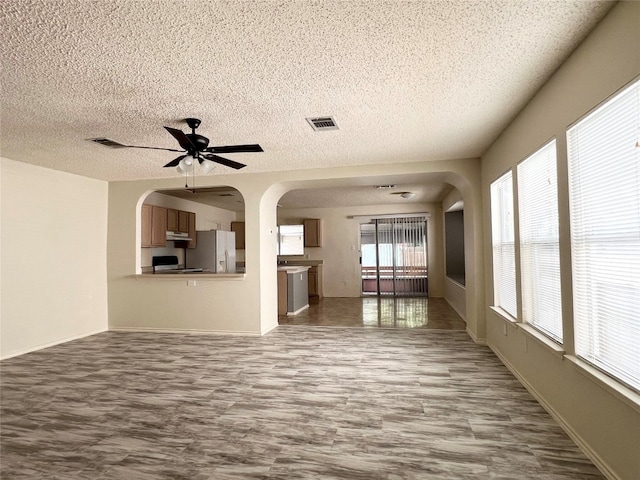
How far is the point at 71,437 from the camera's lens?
2.54 metres

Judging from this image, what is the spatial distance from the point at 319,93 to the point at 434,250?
24.8ft

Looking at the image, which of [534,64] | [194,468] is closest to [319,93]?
[534,64]

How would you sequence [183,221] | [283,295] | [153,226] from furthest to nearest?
[183,221] → [283,295] → [153,226]

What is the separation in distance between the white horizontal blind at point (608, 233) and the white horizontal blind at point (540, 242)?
1.15 ft

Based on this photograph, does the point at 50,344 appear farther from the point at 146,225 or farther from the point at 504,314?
the point at 504,314

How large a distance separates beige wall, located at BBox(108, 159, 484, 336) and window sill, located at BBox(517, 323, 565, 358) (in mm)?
1774

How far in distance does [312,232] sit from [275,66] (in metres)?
7.81

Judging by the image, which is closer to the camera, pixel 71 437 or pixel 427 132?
pixel 71 437

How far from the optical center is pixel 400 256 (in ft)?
32.6

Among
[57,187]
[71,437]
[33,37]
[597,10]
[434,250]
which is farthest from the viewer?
[434,250]

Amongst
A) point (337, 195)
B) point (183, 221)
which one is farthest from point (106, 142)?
point (337, 195)

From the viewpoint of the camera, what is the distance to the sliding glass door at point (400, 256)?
9.84 metres

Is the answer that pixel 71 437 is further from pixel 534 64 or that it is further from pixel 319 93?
pixel 534 64

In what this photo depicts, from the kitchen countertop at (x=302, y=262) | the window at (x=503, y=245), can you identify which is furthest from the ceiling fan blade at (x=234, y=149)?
the kitchen countertop at (x=302, y=262)
